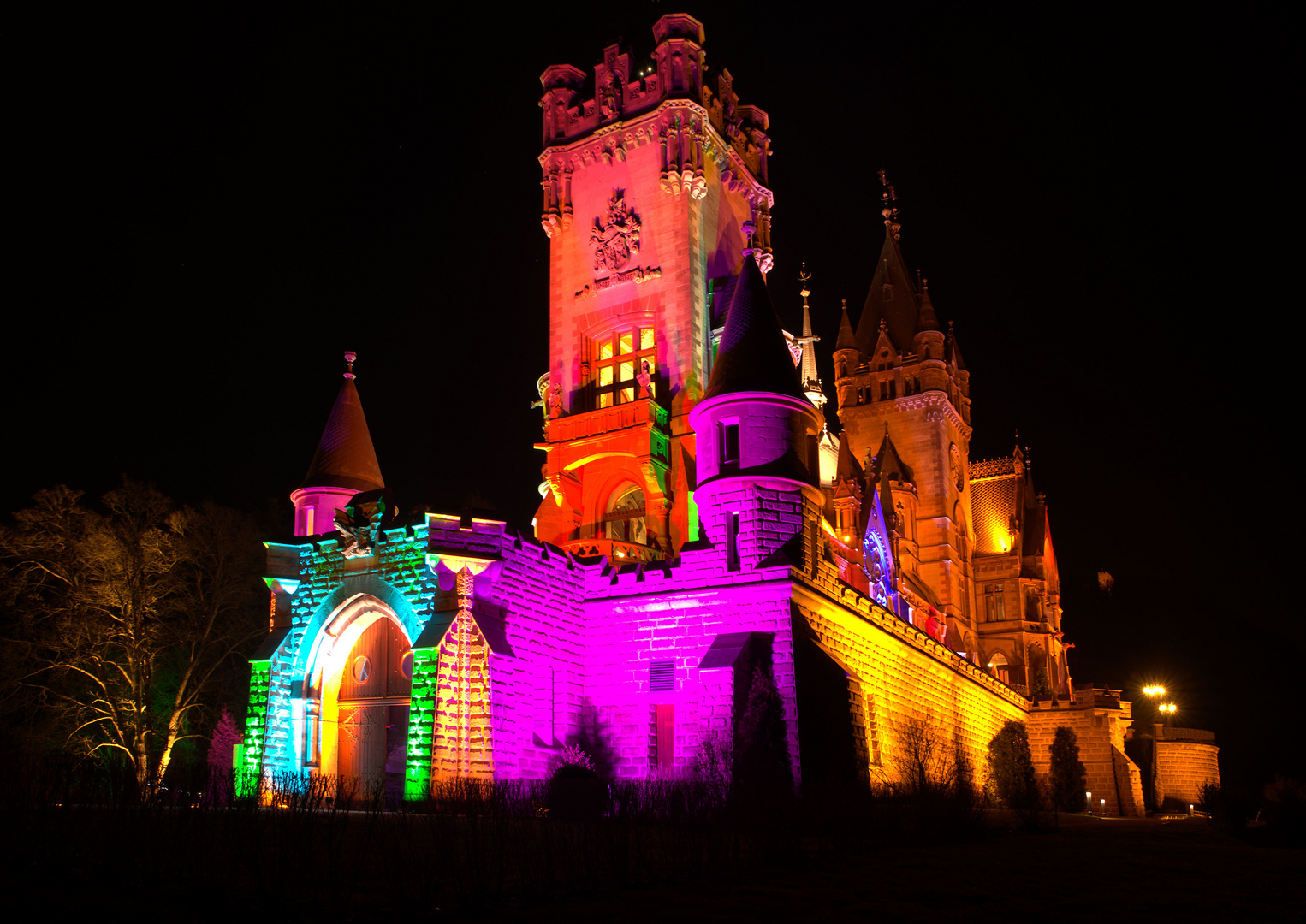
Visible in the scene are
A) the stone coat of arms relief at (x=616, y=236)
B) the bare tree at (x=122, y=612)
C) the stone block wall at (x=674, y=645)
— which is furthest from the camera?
the stone coat of arms relief at (x=616, y=236)

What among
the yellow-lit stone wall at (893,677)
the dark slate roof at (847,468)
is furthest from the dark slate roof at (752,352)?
the dark slate roof at (847,468)

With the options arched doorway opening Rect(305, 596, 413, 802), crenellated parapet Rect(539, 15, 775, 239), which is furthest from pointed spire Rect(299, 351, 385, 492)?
crenellated parapet Rect(539, 15, 775, 239)

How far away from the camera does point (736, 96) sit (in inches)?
1598

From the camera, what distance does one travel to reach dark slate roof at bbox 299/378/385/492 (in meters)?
27.2

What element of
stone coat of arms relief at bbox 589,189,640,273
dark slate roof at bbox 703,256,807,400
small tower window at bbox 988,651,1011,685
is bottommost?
small tower window at bbox 988,651,1011,685

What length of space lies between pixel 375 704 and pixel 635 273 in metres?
18.1

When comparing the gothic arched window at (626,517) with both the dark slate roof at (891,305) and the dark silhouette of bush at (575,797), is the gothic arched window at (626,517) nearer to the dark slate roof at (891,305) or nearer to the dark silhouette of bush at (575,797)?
the dark silhouette of bush at (575,797)

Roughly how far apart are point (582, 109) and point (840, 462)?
17462 millimetres

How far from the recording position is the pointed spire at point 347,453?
27.2 meters

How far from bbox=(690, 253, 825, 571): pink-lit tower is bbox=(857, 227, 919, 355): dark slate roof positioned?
118 ft

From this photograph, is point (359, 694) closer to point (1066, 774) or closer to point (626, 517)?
point (626, 517)

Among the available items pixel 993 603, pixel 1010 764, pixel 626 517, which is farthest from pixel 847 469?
pixel 993 603

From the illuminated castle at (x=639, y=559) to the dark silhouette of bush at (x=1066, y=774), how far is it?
255 centimetres

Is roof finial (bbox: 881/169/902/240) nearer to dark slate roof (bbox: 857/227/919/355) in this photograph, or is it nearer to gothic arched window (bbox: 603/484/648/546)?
dark slate roof (bbox: 857/227/919/355)
